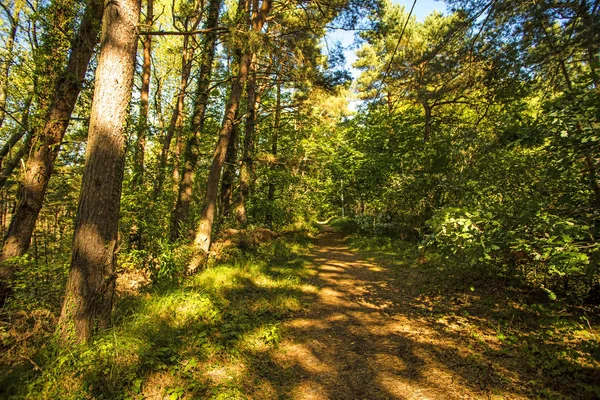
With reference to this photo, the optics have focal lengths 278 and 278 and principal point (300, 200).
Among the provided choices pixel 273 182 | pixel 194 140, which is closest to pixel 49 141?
pixel 194 140

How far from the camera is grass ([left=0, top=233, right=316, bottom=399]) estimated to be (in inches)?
101

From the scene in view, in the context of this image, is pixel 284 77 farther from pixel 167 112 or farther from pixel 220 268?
pixel 167 112

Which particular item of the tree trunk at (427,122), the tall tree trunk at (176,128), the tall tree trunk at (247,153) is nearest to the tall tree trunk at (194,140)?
the tall tree trunk at (176,128)

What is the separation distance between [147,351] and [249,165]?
277 inches

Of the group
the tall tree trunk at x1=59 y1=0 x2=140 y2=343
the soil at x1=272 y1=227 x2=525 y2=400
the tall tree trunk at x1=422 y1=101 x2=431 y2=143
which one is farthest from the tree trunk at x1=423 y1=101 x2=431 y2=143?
the tall tree trunk at x1=59 y1=0 x2=140 y2=343

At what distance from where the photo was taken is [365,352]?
3.86 m

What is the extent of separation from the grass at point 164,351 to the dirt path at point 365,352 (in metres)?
0.44

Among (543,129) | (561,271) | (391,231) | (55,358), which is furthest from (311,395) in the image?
(391,231)

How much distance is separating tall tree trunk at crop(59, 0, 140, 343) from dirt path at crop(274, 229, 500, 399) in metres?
2.34

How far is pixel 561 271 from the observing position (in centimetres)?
A: 320

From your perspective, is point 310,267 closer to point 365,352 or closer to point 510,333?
point 365,352

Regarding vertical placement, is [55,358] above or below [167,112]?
below

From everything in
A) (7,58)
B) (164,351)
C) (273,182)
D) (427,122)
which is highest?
(427,122)

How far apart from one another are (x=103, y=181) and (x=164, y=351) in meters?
2.11
